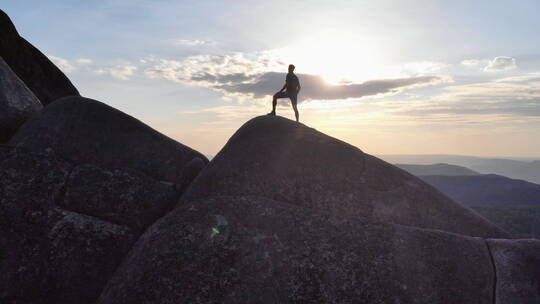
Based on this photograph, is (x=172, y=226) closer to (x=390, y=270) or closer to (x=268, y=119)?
(x=390, y=270)

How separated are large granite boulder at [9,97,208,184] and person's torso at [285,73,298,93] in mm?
7414

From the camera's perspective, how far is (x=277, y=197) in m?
13.0

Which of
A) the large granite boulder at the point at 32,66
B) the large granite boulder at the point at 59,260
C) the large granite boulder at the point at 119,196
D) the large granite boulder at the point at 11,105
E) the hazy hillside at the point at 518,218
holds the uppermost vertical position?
the large granite boulder at the point at 32,66

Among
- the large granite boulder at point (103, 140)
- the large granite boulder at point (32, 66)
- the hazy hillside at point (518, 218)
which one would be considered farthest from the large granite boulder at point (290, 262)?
the hazy hillside at point (518, 218)

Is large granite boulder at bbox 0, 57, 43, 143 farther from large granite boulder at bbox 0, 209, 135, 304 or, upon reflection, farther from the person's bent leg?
the person's bent leg

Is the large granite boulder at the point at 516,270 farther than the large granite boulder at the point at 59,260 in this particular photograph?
No

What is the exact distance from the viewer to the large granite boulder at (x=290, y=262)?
29.9 ft

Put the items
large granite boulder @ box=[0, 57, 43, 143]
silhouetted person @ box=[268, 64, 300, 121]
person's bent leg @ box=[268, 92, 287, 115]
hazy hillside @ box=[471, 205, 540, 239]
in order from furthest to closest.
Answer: hazy hillside @ box=[471, 205, 540, 239] → silhouetted person @ box=[268, 64, 300, 121] → person's bent leg @ box=[268, 92, 287, 115] → large granite boulder @ box=[0, 57, 43, 143]

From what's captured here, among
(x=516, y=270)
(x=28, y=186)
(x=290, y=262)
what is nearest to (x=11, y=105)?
(x=28, y=186)

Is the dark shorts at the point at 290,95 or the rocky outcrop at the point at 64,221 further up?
the dark shorts at the point at 290,95

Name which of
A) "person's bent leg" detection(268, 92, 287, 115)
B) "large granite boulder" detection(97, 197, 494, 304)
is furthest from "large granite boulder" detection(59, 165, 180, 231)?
"person's bent leg" detection(268, 92, 287, 115)

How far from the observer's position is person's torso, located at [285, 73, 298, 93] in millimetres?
21453

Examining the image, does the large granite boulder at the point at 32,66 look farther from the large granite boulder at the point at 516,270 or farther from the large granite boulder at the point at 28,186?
the large granite boulder at the point at 516,270

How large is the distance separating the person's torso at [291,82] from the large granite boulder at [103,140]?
7414mm
